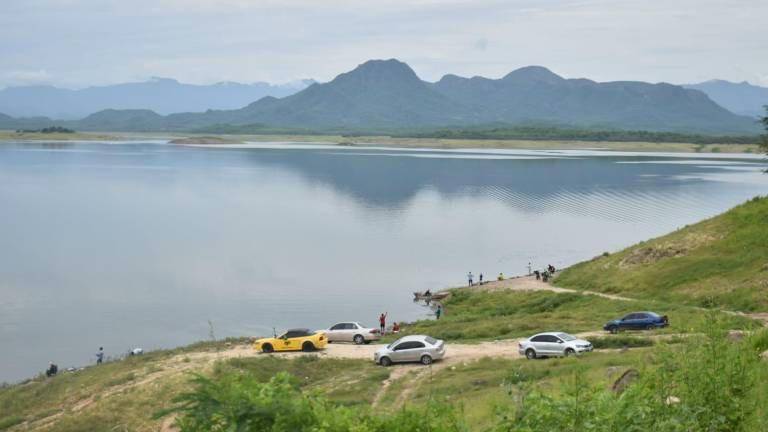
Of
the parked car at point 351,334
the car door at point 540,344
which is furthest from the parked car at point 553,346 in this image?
the parked car at point 351,334

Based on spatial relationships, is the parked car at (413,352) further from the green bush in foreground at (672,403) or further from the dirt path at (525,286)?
the dirt path at (525,286)

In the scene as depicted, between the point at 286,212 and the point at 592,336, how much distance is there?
77.1m

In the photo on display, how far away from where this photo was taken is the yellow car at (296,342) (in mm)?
33656

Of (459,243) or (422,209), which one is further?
(422,209)

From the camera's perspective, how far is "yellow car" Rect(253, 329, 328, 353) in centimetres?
3366

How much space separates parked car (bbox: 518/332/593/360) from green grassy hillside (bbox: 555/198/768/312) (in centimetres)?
1220

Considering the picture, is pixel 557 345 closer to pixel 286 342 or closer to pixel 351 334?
pixel 351 334

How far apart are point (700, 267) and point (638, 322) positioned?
13535 millimetres

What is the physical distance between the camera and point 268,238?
83.9 m

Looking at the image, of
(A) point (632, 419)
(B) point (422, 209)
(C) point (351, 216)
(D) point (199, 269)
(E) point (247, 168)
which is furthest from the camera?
(E) point (247, 168)

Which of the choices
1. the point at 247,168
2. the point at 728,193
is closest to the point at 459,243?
the point at 728,193

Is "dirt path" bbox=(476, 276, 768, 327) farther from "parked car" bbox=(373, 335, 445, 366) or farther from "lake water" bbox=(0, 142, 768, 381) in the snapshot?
"parked car" bbox=(373, 335, 445, 366)

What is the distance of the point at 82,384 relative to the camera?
30.7m

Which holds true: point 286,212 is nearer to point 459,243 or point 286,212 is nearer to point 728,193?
point 459,243
